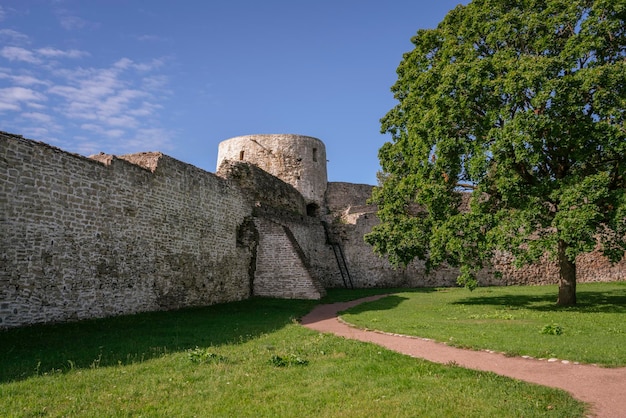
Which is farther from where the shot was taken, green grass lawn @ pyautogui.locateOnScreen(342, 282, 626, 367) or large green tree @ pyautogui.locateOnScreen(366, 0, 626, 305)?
large green tree @ pyautogui.locateOnScreen(366, 0, 626, 305)

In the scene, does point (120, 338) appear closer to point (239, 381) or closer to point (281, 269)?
point (239, 381)

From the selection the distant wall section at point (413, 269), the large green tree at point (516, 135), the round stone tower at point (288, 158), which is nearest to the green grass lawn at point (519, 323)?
the large green tree at point (516, 135)

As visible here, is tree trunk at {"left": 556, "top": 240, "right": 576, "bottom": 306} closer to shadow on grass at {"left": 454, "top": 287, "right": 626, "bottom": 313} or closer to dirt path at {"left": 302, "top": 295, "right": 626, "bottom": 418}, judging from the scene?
shadow on grass at {"left": 454, "top": 287, "right": 626, "bottom": 313}

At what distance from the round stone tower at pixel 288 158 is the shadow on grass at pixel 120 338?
19921 millimetres

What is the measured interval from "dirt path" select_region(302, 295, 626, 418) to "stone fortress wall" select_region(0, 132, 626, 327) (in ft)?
22.3

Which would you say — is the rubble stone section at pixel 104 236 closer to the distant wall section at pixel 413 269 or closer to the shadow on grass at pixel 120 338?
the shadow on grass at pixel 120 338

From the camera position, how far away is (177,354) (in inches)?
304

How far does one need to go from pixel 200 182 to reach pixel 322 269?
12.5 m

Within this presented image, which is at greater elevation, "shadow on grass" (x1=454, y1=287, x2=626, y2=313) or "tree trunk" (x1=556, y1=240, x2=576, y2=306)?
"tree trunk" (x1=556, y1=240, x2=576, y2=306)

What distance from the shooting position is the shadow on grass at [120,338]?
7.09m

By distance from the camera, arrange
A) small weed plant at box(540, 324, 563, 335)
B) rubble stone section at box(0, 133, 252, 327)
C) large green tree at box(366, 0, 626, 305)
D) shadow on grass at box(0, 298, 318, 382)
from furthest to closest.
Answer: large green tree at box(366, 0, 626, 305), rubble stone section at box(0, 133, 252, 327), small weed plant at box(540, 324, 563, 335), shadow on grass at box(0, 298, 318, 382)

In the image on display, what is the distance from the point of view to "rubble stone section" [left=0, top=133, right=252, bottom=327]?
33.2 ft

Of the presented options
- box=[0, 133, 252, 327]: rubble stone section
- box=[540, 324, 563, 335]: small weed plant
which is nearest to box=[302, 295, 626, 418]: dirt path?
box=[540, 324, 563, 335]: small weed plant

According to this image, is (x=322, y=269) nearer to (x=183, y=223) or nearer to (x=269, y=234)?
(x=269, y=234)
